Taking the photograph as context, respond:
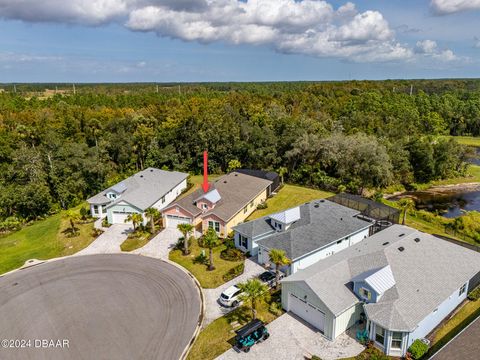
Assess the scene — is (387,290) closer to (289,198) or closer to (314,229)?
(314,229)

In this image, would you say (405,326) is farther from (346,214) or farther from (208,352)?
(346,214)

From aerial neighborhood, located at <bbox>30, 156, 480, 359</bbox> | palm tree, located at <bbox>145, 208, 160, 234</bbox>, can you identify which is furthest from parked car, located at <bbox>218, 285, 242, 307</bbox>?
palm tree, located at <bbox>145, 208, 160, 234</bbox>

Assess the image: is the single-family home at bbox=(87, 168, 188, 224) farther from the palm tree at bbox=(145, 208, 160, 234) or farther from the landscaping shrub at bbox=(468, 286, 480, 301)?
the landscaping shrub at bbox=(468, 286, 480, 301)

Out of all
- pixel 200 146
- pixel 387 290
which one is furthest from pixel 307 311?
pixel 200 146

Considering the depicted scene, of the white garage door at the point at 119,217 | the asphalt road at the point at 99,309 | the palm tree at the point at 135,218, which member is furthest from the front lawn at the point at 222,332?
the white garage door at the point at 119,217

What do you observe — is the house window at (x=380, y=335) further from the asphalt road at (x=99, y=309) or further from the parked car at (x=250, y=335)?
the asphalt road at (x=99, y=309)

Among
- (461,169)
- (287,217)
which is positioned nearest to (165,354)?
(287,217)
